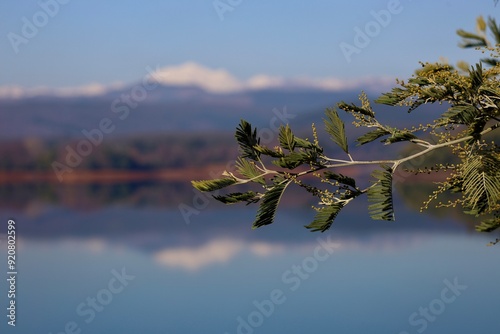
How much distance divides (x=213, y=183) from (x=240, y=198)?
266 mm

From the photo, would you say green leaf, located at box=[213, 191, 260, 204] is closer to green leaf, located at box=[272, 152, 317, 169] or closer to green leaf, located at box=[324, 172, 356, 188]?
green leaf, located at box=[272, 152, 317, 169]

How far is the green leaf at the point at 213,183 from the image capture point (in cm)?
687

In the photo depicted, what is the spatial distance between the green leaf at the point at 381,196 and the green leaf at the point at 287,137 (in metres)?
0.78

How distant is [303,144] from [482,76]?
156 cm

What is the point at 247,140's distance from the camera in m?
6.98

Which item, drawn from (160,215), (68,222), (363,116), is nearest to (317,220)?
(363,116)

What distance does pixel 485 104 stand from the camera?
6609mm

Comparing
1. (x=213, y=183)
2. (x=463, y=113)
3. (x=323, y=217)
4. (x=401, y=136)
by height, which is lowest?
(x=323, y=217)

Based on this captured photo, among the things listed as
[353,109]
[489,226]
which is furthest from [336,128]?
[489,226]

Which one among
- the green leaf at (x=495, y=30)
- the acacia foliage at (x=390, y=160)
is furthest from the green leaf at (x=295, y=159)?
the green leaf at (x=495, y=30)

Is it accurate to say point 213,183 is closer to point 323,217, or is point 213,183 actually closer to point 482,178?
point 323,217

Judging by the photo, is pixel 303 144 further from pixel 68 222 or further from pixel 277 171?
pixel 68 222

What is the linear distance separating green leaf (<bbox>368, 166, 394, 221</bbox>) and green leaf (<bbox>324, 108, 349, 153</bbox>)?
0.47 m

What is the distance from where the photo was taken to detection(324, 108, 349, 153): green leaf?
6.99m
